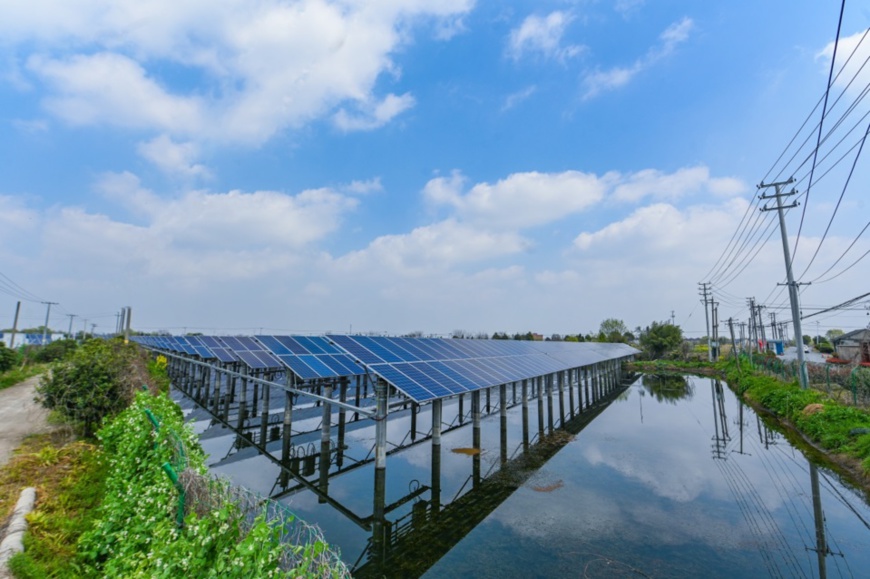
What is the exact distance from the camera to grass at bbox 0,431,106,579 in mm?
5762

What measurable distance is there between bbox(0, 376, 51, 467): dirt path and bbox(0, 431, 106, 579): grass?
0.40 meters

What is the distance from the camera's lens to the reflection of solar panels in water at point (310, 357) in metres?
17.7

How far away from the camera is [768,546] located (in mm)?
9562

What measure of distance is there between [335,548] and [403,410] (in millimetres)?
15612

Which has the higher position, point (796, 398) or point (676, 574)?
point (796, 398)

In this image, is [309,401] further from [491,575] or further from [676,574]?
[676,574]

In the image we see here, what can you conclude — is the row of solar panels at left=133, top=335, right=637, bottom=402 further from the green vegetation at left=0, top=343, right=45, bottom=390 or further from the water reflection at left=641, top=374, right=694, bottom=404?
the water reflection at left=641, top=374, right=694, bottom=404

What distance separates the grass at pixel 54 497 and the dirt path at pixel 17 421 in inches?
15.7

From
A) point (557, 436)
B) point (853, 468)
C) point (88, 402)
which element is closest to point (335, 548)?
point (88, 402)

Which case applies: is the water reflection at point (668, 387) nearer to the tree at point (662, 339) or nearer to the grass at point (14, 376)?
the tree at point (662, 339)

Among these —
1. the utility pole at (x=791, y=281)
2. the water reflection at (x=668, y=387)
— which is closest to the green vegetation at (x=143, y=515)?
the utility pole at (x=791, y=281)

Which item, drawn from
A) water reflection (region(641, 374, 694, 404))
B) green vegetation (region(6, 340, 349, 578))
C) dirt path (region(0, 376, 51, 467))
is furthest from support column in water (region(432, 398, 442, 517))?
water reflection (region(641, 374, 694, 404))

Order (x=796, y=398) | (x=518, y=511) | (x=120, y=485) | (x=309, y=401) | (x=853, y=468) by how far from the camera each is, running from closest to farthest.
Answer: (x=120, y=485) → (x=518, y=511) → (x=853, y=468) → (x=796, y=398) → (x=309, y=401)

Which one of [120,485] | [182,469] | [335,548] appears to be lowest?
[335,548]
